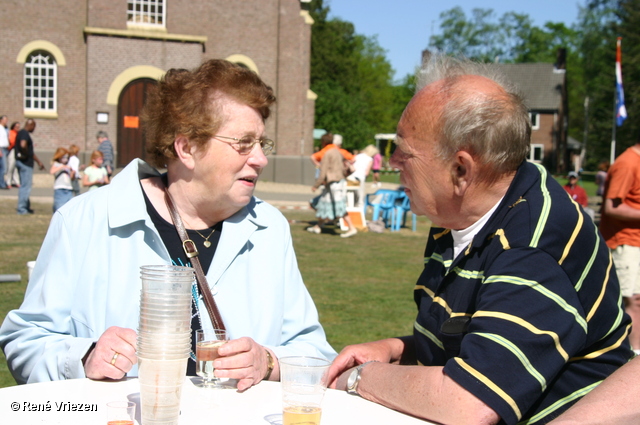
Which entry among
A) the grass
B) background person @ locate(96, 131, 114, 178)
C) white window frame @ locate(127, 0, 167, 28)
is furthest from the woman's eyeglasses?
white window frame @ locate(127, 0, 167, 28)

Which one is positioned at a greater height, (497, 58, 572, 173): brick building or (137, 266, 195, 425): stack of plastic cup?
(497, 58, 572, 173): brick building

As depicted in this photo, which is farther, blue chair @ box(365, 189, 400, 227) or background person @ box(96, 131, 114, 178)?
background person @ box(96, 131, 114, 178)

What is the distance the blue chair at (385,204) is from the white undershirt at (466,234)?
1390 cm

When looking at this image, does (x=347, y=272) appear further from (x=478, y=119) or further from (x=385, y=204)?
(x=478, y=119)

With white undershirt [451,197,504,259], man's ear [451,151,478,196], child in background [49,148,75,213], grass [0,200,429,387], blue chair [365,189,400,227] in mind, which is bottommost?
grass [0,200,429,387]

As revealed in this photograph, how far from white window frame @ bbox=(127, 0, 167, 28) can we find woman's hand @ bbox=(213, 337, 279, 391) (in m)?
26.6

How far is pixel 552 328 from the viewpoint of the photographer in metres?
2.02

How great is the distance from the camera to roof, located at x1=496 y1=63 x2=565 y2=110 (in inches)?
2847

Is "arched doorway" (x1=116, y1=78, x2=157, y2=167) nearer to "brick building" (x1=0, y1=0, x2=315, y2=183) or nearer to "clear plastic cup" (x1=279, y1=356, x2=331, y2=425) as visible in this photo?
"brick building" (x1=0, y1=0, x2=315, y2=183)

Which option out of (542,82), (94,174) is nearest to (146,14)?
(94,174)

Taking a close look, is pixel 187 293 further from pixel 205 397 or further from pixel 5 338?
pixel 5 338

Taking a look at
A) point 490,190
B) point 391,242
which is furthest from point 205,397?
point 391,242

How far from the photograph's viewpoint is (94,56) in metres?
26.2

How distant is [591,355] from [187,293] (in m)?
1.32
